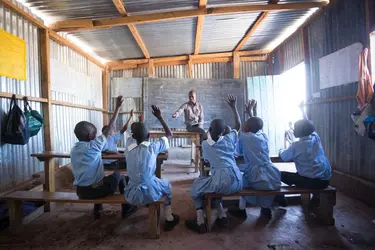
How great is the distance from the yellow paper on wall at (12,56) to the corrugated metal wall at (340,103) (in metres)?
5.74

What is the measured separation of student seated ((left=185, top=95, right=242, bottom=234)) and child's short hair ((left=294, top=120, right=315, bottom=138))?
0.84 meters

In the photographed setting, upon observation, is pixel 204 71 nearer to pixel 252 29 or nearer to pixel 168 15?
pixel 252 29

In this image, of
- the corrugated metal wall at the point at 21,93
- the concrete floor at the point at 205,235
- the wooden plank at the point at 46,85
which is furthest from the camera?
the wooden plank at the point at 46,85

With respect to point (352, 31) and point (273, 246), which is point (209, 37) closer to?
point (352, 31)

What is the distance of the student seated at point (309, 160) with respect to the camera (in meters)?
2.76

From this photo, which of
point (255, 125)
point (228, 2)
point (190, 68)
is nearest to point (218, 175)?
point (255, 125)

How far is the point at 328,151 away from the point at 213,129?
341cm

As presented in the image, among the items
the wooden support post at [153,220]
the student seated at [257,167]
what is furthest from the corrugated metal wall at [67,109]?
the student seated at [257,167]

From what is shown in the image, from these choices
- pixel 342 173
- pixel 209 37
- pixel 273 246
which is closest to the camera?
pixel 273 246

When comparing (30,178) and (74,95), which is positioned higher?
(74,95)

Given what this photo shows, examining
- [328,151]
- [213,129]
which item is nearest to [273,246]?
[213,129]

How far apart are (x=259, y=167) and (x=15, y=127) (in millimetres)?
3591

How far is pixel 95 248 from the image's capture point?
2346 millimetres

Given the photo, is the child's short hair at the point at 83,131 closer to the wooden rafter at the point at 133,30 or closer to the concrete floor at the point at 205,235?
the concrete floor at the point at 205,235
